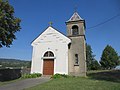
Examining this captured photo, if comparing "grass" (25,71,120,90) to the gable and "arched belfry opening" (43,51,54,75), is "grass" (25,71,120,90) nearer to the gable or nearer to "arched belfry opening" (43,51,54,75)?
"arched belfry opening" (43,51,54,75)

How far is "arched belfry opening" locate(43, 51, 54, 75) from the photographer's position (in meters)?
21.4

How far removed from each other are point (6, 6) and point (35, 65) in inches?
354

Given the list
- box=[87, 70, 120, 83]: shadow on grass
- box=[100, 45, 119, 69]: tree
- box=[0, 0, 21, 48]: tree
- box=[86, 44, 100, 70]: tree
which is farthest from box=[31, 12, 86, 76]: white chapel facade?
box=[100, 45, 119, 69]: tree

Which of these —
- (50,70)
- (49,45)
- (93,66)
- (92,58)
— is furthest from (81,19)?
(92,58)

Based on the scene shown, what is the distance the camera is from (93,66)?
202ft

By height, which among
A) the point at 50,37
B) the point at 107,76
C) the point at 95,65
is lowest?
the point at 107,76

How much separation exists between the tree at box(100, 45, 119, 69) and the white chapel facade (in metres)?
42.2

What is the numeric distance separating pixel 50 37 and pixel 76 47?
393 centimetres

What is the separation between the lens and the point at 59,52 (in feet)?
70.1

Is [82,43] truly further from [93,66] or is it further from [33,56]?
[93,66]

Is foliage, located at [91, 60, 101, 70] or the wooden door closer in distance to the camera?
the wooden door

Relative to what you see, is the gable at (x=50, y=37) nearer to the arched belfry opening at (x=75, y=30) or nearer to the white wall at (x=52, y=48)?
the white wall at (x=52, y=48)

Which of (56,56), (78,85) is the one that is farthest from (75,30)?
(78,85)

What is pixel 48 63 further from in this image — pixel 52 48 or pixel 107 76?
pixel 107 76
